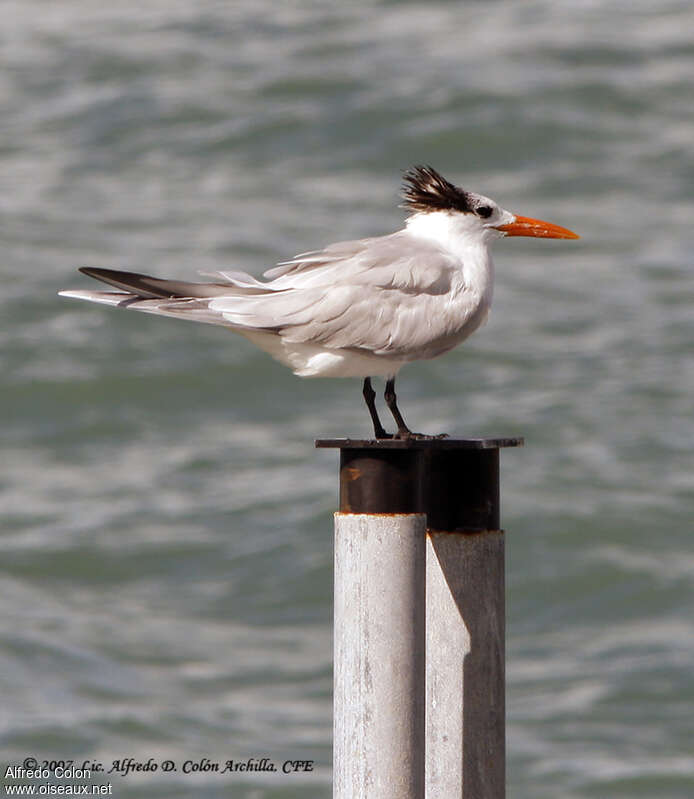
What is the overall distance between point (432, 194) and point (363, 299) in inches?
24.5

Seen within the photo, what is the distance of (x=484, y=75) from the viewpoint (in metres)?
19.7

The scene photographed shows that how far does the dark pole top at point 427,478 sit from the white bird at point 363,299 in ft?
0.77

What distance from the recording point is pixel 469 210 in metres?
5.23

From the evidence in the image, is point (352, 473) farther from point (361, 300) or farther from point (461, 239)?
point (461, 239)

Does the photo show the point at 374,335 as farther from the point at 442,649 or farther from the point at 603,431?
the point at 603,431

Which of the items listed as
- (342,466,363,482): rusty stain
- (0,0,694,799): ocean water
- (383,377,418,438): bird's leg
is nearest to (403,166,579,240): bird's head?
(383,377,418,438): bird's leg

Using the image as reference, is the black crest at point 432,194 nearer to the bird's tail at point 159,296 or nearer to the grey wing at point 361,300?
the grey wing at point 361,300

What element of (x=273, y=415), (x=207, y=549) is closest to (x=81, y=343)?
(x=273, y=415)

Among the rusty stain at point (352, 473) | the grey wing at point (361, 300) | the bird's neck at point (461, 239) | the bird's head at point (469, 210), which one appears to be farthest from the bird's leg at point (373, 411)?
the bird's head at point (469, 210)

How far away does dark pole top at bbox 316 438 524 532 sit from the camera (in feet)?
13.5

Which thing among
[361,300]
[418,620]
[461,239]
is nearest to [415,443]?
[418,620]

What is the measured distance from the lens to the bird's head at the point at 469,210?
17.1ft

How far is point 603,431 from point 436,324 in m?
9.12

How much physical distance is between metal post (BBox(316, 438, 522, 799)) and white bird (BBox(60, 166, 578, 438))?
0.35 meters
